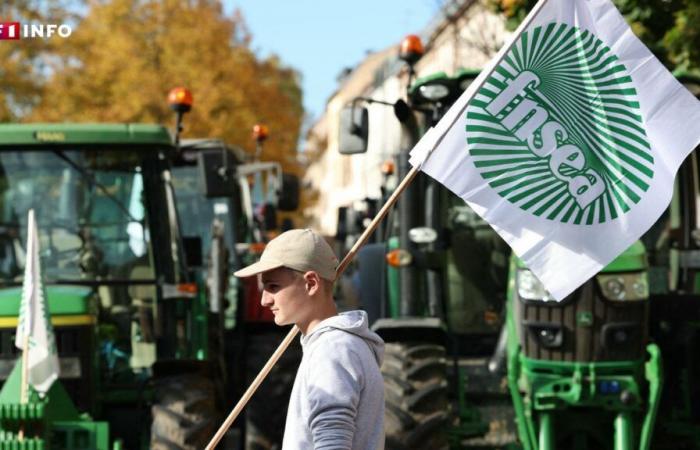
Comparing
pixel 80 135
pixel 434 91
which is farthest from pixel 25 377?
pixel 434 91

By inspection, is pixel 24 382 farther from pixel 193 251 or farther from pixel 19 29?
pixel 19 29

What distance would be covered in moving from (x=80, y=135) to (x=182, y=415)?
2065 mm

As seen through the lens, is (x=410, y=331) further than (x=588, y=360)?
Yes

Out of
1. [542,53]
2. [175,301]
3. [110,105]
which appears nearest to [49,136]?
[175,301]

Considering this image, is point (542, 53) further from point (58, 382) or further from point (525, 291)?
point (58, 382)

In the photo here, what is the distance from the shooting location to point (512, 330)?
30.7 ft

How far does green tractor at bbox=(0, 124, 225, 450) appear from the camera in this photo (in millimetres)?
9656

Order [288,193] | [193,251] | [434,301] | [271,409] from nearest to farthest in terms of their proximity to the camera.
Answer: [434,301] < [271,409] < [193,251] < [288,193]

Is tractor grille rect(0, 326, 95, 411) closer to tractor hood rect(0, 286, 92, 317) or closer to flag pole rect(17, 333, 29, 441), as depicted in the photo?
tractor hood rect(0, 286, 92, 317)

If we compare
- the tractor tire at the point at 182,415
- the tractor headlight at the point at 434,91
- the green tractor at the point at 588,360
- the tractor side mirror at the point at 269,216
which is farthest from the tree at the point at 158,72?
the green tractor at the point at 588,360

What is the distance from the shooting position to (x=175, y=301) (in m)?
10.5

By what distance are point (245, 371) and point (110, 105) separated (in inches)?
983

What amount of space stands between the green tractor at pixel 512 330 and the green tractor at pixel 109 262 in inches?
53.1

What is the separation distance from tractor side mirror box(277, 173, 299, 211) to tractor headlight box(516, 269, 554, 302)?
562 centimetres
